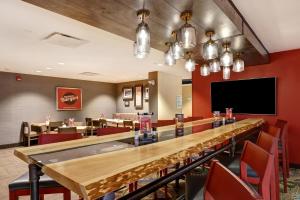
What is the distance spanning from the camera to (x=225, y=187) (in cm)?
80

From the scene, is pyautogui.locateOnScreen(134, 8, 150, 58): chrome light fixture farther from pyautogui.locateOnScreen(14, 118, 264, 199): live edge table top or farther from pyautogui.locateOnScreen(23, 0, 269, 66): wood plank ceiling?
pyautogui.locateOnScreen(14, 118, 264, 199): live edge table top

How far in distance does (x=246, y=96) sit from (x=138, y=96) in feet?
19.1

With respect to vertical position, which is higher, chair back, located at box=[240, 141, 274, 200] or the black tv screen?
the black tv screen

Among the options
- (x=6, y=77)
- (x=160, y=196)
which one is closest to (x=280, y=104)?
(x=160, y=196)

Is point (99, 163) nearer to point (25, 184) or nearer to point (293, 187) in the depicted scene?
point (25, 184)

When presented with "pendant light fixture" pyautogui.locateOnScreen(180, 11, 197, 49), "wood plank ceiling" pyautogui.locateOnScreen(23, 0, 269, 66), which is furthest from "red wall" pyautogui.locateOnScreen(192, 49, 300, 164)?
"pendant light fixture" pyautogui.locateOnScreen(180, 11, 197, 49)

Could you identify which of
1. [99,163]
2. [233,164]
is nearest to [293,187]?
[233,164]

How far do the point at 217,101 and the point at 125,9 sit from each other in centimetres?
384

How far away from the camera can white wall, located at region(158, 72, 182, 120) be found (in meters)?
7.26

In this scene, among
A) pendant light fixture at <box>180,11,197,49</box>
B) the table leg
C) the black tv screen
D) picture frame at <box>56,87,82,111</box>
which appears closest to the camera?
the table leg

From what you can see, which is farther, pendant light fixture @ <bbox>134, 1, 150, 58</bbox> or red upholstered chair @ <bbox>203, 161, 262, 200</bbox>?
pendant light fixture @ <bbox>134, 1, 150, 58</bbox>

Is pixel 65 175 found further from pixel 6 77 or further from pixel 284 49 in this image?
pixel 6 77

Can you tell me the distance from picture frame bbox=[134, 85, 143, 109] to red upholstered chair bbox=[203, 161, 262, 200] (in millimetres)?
8874

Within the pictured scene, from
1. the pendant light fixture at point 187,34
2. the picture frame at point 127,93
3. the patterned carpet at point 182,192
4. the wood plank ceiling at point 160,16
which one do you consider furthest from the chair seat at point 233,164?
the picture frame at point 127,93
